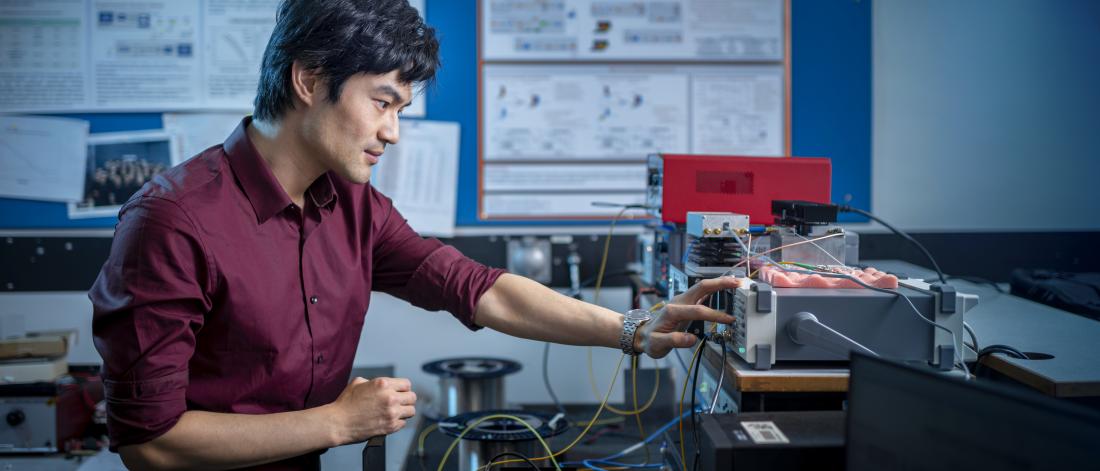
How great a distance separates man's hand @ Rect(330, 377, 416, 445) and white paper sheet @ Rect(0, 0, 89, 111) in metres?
2.14

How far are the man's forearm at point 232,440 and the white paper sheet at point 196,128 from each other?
5.95ft

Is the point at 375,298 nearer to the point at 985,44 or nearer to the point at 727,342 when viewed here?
the point at 727,342

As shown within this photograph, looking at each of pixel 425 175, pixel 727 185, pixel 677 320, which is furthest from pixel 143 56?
pixel 677 320

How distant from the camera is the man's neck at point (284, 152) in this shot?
1382 millimetres

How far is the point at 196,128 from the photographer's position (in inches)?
109

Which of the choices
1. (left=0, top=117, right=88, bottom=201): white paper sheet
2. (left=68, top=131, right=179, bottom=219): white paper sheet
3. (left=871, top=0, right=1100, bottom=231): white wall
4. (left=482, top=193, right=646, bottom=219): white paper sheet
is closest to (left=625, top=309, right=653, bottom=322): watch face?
(left=482, top=193, right=646, bottom=219): white paper sheet

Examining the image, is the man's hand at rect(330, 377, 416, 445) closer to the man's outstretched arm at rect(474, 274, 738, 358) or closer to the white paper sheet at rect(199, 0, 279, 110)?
the man's outstretched arm at rect(474, 274, 738, 358)

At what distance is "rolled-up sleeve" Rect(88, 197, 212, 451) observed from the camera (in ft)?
3.64

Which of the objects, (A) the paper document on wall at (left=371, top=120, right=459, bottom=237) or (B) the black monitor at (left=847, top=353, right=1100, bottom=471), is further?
(A) the paper document on wall at (left=371, top=120, right=459, bottom=237)

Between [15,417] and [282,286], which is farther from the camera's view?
[15,417]

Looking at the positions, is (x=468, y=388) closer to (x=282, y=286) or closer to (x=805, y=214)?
(x=282, y=286)

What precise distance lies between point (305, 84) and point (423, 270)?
458 millimetres

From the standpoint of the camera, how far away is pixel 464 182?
282cm

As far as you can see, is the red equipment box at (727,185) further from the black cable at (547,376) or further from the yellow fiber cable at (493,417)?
the black cable at (547,376)
